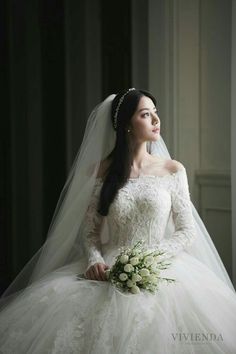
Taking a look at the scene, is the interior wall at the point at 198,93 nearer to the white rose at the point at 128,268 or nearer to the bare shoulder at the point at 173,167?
the bare shoulder at the point at 173,167

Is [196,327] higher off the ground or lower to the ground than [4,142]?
lower

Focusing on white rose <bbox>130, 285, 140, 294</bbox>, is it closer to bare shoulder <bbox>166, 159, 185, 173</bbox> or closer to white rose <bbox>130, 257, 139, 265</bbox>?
white rose <bbox>130, 257, 139, 265</bbox>

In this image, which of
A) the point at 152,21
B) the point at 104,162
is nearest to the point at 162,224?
the point at 104,162

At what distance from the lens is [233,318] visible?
2207 millimetres

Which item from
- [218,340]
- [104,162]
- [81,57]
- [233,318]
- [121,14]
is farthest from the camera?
[81,57]

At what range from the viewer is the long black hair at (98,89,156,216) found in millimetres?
2594

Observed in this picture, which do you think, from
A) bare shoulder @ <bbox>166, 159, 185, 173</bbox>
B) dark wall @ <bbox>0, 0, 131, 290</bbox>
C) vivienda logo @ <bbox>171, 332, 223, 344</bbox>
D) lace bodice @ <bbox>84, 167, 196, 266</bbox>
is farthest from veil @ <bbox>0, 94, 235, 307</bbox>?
dark wall @ <bbox>0, 0, 131, 290</bbox>

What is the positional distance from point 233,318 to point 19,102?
3260mm

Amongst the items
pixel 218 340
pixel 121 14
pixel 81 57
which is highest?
pixel 121 14

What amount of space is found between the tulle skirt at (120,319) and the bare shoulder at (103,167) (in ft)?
1.98

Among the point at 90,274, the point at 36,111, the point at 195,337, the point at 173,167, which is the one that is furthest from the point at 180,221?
the point at 36,111

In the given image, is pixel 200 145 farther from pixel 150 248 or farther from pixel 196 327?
pixel 196 327

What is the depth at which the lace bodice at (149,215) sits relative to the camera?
8.20 ft

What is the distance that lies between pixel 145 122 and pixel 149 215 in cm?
47
